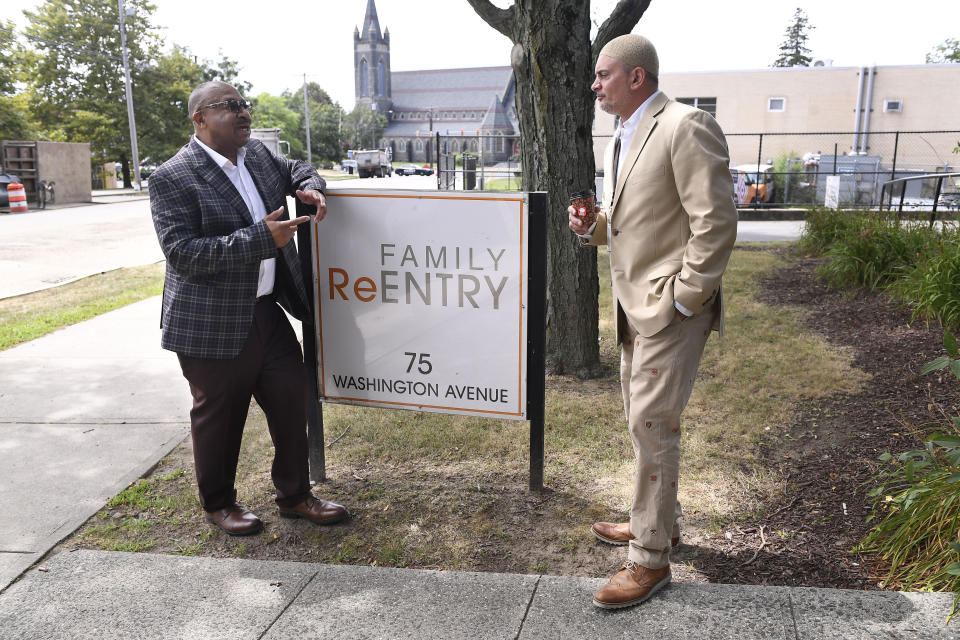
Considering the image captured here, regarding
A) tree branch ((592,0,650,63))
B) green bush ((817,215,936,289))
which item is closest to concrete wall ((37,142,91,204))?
tree branch ((592,0,650,63))

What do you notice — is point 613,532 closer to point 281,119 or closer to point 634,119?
point 634,119

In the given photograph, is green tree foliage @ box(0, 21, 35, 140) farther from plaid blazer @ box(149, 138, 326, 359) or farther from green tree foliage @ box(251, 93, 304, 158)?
green tree foliage @ box(251, 93, 304, 158)

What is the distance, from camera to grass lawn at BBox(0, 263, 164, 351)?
25.2ft

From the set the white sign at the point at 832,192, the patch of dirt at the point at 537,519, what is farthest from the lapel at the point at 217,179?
the white sign at the point at 832,192

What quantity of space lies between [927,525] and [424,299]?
2.30 metres

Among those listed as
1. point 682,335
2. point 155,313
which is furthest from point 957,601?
point 155,313

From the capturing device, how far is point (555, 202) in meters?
5.32

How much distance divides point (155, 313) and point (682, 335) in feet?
23.3

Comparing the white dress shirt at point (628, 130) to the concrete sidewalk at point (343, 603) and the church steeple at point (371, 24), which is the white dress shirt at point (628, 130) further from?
the church steeple at point (371, 24)

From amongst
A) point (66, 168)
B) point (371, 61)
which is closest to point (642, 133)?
point (66, 168)

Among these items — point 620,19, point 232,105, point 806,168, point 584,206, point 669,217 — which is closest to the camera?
point 669,217

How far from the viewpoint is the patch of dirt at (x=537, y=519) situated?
3188 millimetres

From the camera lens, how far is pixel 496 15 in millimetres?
5449

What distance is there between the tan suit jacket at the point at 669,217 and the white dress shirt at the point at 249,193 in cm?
152
